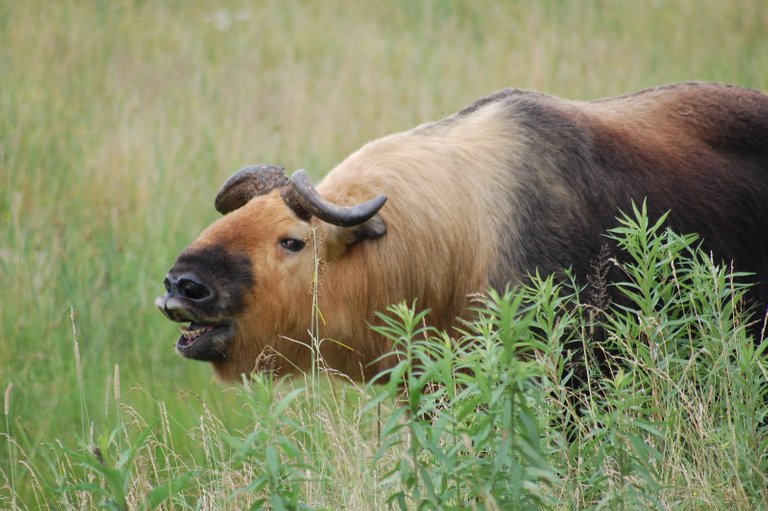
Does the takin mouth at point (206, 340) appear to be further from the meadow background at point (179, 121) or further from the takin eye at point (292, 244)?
the takin eye at point (292, 244)

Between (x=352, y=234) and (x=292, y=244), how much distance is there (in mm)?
288

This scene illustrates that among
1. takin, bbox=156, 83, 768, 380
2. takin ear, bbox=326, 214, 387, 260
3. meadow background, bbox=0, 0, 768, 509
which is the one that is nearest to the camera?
takin, bbox=156, 83, 768, 380

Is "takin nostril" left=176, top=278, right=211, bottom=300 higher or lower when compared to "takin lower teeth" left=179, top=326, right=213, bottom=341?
higher

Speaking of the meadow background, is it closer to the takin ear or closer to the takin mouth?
the takin mouth

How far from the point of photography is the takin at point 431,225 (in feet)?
14.7

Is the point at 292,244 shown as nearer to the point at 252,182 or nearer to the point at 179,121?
the point at 252,182

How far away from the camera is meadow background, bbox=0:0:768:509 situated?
5559 millimetres

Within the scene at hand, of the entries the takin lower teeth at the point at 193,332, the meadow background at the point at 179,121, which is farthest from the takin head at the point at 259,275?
the meadow background at the point at 179,121

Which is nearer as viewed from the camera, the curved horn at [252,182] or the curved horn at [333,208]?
the curved horn at [333,208]

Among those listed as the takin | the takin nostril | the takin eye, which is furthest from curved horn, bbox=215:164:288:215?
the takin nostril

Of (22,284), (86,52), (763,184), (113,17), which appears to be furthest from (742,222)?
(113,17)

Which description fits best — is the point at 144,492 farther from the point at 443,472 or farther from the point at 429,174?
the point at 429,174

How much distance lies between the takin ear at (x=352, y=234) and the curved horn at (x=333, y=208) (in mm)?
164

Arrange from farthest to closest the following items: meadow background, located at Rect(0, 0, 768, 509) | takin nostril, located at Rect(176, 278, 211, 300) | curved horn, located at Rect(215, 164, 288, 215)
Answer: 1. meadow background, located at Rect(0, 0, 768, 509)
2. curved horn, located at Rect(215, 164, 288, 215)
3. takin nostril, located at Rect(176, 278, 211, 300)
